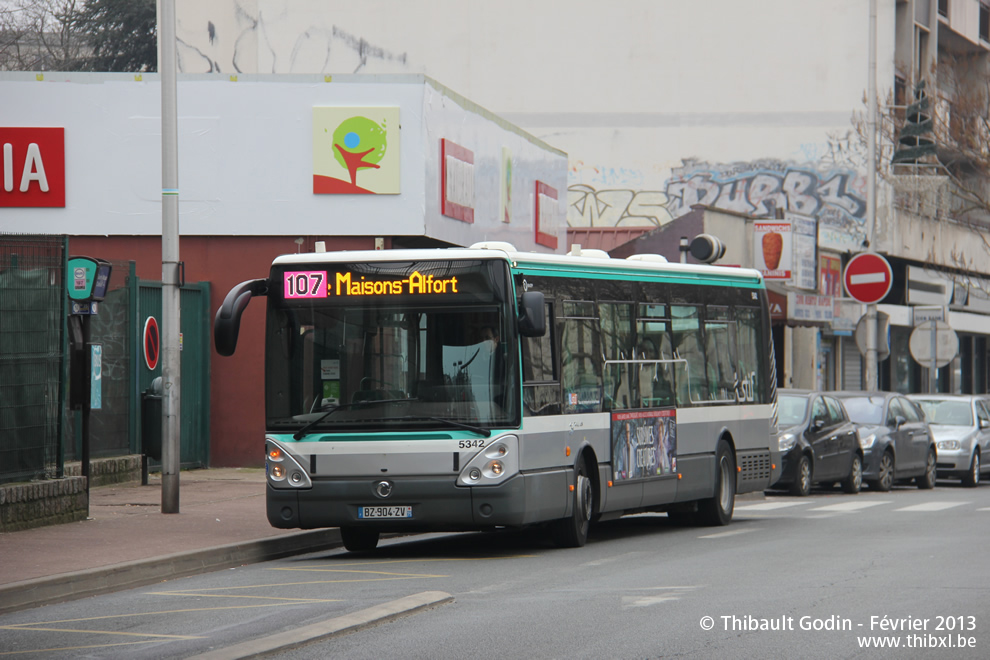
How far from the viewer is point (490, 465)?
1295cm

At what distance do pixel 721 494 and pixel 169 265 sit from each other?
6542mm

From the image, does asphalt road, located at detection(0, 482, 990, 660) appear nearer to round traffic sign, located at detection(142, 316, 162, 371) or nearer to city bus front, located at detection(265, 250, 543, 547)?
city bus front, located at detection(265, 250, 543, 547)

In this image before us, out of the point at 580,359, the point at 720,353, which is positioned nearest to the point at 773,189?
the point at 720,353

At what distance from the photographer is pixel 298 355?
1340 centimetres

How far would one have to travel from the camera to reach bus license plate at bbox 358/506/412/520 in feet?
42.8

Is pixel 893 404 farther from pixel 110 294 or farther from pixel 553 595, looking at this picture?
pixel 553 595

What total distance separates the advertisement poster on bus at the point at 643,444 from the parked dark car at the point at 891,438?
1011 centimetres

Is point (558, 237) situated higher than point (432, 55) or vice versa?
point (432, 55)

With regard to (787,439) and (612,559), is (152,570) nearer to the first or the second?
(612,559)

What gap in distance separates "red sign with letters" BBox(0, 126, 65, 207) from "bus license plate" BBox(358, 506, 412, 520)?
1135 cm

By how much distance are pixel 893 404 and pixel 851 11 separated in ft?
71.6

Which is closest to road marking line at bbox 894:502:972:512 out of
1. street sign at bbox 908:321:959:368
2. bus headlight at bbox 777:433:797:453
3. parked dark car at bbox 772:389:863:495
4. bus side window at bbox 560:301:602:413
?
parked dark car at bbox 772:389:863:495

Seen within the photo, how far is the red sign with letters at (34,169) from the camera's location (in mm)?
22484

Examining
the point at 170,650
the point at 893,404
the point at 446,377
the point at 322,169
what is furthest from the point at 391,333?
the point at 893,404
